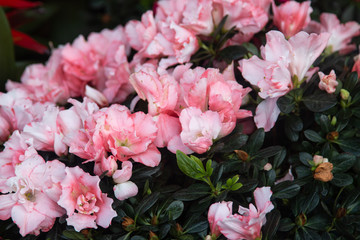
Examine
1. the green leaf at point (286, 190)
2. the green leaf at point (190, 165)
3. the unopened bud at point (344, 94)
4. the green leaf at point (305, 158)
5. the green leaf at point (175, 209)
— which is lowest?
the green leaf at point (286, 190)

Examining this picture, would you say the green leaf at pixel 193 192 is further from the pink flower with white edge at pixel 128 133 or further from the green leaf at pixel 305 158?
the green leaf at pixel 305 158

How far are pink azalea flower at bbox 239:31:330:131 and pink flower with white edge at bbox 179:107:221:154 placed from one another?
→ 12cm

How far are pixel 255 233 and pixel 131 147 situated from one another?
0.90 ft

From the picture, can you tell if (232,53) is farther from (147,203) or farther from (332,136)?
(147,203)

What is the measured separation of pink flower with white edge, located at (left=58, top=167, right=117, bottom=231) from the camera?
0.77m

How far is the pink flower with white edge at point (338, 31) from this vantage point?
1.11 metres

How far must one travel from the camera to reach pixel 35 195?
83cm

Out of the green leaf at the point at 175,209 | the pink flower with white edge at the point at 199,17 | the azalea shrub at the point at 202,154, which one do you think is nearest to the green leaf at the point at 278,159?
the azalea shrub at the point at 202,154

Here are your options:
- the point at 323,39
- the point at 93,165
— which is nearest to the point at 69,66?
the point at 93,165

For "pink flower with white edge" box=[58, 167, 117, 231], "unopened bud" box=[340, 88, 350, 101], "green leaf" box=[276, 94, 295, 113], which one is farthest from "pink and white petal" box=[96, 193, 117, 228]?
"unopened bud" box=[340, 88, 350, 101]

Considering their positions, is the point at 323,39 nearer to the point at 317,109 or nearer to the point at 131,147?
the point at 317,109

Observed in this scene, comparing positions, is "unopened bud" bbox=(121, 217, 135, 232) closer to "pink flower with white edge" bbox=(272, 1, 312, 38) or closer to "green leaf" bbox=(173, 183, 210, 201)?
"green leaf" bbox=(173, 183, 210, 201)

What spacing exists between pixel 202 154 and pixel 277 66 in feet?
0.74

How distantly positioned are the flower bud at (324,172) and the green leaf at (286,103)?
12 cm
